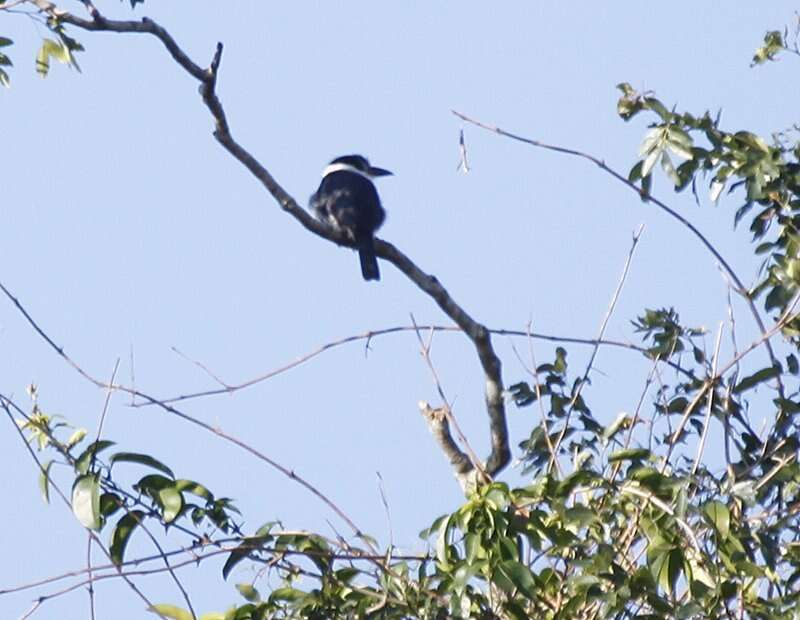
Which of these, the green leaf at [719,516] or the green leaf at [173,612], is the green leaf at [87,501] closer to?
the green leaf at [173,612]

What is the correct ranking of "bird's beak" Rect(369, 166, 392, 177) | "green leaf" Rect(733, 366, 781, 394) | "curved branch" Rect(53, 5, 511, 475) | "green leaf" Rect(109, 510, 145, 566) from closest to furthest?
"green leaf" Rect(109, 510, 145, 566), "green leaf" Rect(733, 366, 781, 394), "curved branch" Rect(53, 5, 511, 475), "bird's beak" Rect(369, 166, 392, 177)

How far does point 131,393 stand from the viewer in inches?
163

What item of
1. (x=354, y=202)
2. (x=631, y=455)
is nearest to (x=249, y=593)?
(x=631, y=455)

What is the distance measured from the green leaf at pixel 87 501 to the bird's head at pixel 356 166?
285 inches

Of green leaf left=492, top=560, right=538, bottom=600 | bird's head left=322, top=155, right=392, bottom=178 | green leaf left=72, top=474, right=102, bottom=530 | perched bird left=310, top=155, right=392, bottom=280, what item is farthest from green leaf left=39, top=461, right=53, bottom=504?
bird's head left=322, top=155, right=392, bottom=178

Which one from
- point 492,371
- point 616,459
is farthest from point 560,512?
point 492,371

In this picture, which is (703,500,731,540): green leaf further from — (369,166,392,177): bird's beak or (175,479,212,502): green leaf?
(369,166,392,177): bird's beak

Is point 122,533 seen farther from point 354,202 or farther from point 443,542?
point 354,202

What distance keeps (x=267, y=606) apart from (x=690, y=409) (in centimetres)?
130

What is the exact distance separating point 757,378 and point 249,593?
1.51 meters

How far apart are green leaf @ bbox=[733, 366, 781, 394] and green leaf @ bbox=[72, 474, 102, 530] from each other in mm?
1874

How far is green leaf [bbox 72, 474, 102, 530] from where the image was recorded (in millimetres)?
3441

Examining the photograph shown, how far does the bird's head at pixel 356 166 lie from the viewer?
1072 cm

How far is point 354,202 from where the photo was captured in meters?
9.52
